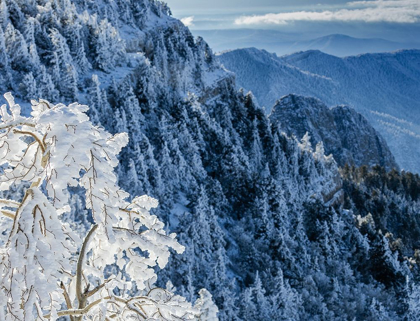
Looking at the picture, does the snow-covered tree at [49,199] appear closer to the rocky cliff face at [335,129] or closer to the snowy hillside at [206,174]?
the snowy hillside at [206,174]

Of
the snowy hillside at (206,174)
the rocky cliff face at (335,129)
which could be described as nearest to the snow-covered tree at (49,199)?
the snowy hillside at (206,174)

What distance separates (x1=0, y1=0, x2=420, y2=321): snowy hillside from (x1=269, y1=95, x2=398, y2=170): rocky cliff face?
96.6 meters

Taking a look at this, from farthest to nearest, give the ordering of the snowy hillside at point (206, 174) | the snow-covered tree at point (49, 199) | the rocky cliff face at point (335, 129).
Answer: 1. the rocky cliff face at point (335, 129)
2. the snowy hillside at point (206, 174)
3. the snow-covered tree at point (49, 199)

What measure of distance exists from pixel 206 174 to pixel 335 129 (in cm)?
14383

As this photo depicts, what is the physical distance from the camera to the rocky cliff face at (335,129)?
15450 centimetres

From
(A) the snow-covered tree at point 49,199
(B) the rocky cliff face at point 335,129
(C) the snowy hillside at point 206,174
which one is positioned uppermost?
(A) the snow-covered tree at point 49,199

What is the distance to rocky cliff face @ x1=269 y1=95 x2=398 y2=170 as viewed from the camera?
154500 millimetres

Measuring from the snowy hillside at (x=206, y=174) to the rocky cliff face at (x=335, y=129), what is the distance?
9665cm

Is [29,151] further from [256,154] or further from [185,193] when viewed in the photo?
[256,154]

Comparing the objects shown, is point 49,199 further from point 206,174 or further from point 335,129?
point 335,129

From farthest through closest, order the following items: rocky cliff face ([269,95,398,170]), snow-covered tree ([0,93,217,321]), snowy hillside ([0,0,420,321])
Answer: rocky cliff face ([269,95,398,170])
snowy hillside ([0,0,420,321])
snow-covered tree ([0,93,217,321])

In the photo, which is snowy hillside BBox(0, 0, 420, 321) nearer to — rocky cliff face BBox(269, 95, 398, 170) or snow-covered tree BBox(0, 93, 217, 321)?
snow-covered tree BBox(0, 93, 217, 321)

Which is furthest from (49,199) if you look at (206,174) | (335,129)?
(335,129)

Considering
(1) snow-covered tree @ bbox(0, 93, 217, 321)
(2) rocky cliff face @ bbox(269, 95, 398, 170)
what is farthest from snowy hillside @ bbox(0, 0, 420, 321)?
(2) rocky cliff face @ bbox(269, 95, 398, 170)
